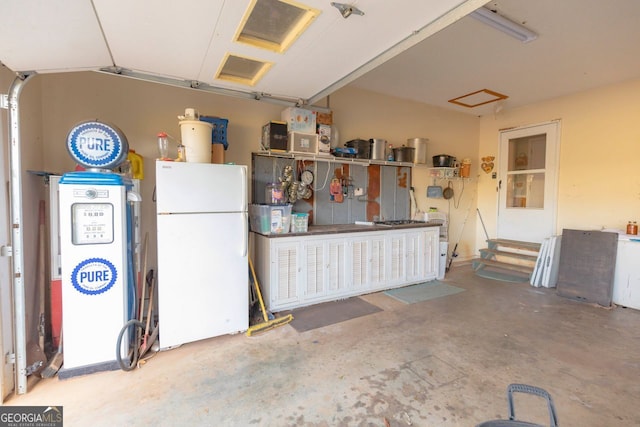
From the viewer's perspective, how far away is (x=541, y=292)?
4176 mm

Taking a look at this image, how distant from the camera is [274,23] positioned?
6.64ft

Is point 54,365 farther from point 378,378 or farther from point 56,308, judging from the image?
point 378,378

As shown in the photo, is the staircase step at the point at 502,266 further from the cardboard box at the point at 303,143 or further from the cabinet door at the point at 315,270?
the cardboard box at the point at 303,143

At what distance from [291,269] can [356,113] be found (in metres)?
2.70

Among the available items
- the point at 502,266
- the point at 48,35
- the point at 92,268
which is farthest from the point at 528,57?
the point at 92,268

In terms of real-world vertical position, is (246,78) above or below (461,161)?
above

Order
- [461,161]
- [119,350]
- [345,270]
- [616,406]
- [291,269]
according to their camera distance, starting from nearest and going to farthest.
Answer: [616,406] < [119,350] < [291,269] < [345,270] < [461,161]

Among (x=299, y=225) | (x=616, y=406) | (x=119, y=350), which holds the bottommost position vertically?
(x=616, y=406)

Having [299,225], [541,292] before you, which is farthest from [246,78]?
[541,292]

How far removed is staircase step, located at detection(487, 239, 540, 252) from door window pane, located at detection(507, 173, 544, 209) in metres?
0.69

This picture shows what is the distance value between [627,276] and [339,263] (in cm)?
366

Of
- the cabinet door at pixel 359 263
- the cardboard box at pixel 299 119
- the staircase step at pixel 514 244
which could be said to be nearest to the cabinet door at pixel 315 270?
the cabinet door at pixel 359 263

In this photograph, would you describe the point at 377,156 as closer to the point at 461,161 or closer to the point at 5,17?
the point at 461,161

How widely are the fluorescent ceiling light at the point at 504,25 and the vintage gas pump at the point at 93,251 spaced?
329 centimetres
